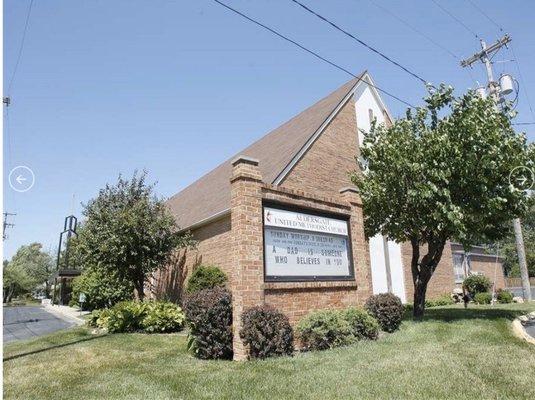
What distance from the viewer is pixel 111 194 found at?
1867 centimetres

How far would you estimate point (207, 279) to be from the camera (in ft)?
51.2

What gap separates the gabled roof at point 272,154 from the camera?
1749cm

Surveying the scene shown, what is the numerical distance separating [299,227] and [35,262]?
108583 mm

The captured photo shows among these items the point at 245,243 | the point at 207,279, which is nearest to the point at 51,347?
the point at 207,279

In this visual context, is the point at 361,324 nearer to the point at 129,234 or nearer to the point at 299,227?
the point at 299,227

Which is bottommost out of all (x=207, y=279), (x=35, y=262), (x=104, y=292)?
(x=104, y=292)

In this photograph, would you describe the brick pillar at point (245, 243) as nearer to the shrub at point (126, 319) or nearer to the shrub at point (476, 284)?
the shrub at point (126, 319)

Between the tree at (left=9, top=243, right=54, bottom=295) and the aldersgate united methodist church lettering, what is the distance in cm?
7953

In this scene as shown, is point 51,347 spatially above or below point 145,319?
below

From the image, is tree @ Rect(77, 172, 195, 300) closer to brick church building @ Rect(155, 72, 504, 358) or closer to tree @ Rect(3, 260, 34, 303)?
brick church building @ Rect(155, 72, 504, 358)

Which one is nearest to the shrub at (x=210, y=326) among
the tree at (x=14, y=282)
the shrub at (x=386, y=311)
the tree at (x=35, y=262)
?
the shrub at (x=386, y=311)

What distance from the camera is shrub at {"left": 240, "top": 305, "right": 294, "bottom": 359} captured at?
8.53 m

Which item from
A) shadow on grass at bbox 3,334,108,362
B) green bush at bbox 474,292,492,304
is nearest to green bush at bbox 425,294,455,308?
green bush at bbox 474,292,492,304

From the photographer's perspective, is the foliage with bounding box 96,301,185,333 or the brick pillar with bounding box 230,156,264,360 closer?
the brick pillar with bounding box 230,156,264,360
